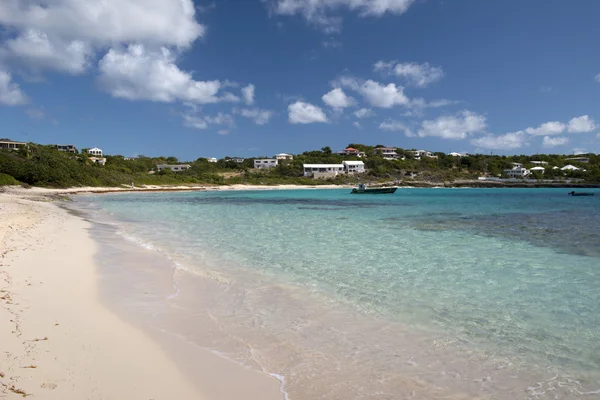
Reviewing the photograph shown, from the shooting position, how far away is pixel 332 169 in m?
107

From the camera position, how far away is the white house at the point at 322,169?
10575 cm

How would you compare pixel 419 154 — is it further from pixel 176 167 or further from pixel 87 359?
pixel 87 359

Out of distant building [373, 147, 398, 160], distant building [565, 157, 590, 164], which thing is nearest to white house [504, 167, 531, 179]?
distant building [565, 157, 590, 164]

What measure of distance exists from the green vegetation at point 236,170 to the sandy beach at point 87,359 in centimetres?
4870

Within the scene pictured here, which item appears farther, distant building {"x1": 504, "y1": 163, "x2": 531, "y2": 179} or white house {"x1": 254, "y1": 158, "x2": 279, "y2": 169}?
white house {"x1": 254, "y1": 158, "x2": 279, "y2": 169}

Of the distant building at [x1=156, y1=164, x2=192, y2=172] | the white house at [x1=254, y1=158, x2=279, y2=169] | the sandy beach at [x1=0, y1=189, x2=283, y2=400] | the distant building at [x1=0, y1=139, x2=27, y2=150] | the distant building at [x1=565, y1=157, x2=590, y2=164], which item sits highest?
the distant building at [x1=0, y1=139, x2=27, y2=150]

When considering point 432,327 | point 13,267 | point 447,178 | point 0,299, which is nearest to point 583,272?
point 432,327

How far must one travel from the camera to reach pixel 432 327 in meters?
6.28

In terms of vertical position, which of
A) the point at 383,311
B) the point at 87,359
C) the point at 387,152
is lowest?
the point at 383,311

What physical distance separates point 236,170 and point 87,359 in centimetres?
10488

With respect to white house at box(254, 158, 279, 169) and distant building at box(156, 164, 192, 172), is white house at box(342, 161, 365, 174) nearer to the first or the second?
white house at box(254, 158, 279, 169)

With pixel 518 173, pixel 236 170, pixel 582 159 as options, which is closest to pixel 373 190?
pixel 236 170

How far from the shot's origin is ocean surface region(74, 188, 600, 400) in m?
4.67

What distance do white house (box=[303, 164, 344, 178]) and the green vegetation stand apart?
99.9 inches
